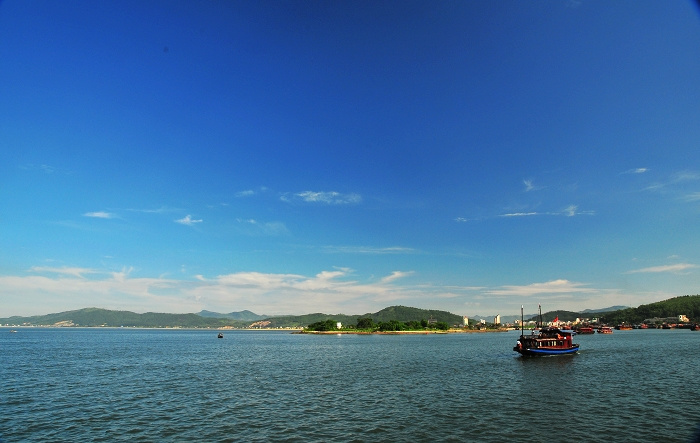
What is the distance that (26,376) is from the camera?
58.1m

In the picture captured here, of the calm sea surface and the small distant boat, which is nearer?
the calm sea surface

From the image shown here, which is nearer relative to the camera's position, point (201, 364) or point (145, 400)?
point (145, 400)

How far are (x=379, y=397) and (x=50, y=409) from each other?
33070 millimetres

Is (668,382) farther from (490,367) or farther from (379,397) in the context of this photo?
(379,397)

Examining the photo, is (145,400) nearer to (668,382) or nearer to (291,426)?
(291,426)

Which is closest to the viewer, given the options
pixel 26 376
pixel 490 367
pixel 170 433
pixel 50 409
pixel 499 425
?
pixel 170 433

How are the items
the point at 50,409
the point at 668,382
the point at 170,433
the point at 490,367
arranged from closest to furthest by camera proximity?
the point at 170,433
the point at 50,409
the point at 668,382
the point at 490,367

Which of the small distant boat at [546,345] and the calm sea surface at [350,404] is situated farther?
the small distant boat at [546,345]

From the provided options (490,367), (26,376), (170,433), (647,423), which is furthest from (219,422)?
(490,367)

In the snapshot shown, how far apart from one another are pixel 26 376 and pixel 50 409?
2982 cm

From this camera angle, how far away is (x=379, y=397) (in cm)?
4209

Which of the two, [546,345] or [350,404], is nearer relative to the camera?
[350,404]

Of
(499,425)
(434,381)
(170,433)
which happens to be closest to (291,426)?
(170,433)

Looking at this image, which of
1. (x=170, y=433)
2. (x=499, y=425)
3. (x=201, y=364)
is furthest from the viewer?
(x=201, y=364)
